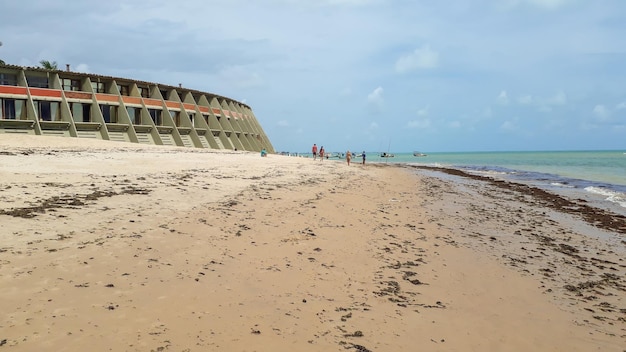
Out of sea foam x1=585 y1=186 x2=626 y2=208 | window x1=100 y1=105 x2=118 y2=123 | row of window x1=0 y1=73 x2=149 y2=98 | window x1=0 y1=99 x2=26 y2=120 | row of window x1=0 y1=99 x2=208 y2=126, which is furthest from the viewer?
window x1=100 y1=105 x2=118 y2=123

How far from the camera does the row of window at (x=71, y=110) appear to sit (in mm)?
34562

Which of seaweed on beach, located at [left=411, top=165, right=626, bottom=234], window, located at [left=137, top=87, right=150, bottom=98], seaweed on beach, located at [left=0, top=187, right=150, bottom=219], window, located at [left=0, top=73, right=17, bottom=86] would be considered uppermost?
window, located at [left=137, top=87, right=150, bottom=98]

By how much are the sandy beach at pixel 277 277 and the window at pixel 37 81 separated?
101ft

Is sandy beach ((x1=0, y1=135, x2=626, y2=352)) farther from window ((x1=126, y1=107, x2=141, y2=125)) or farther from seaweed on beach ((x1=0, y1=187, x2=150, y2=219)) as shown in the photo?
window ((x1=126, y1=107, x2=141, y2=125))

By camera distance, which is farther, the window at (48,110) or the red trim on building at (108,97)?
the red trim on building at (108,97)

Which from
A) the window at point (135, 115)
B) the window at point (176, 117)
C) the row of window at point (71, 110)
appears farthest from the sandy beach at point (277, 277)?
the window at point (176, 117)

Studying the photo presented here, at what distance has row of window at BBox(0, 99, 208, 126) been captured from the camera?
3456cm

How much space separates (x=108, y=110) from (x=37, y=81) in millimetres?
6391

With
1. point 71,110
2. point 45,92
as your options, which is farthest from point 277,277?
point 71,110

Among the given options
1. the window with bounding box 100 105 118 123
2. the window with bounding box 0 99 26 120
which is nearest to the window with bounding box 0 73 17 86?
the window with bounding box 0 99 26 120

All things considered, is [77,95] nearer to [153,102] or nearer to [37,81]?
[37,81]

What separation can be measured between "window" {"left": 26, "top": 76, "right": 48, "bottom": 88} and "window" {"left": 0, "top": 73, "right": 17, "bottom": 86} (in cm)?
103

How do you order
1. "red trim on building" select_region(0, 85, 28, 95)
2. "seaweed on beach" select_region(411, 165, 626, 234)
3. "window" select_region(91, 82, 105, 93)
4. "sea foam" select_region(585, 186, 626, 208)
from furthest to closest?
"window" select_region(91, 82, 105, 93)
"red trim on building" select_region(0, 85, 28, 95)
"sea foam" select_region(585, 186, 626, 208)
"seaweed on beach" select_region(411, 165, 626, 234)

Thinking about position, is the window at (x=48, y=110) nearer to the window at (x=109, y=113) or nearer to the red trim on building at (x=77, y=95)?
the red trim on building at (x=77, y=95)
